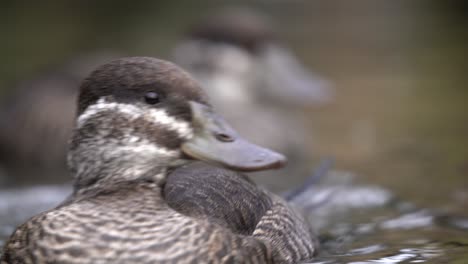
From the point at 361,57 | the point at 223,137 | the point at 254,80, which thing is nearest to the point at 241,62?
the point at 254,80

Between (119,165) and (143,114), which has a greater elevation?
(143,114)

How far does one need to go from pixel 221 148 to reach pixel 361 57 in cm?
957

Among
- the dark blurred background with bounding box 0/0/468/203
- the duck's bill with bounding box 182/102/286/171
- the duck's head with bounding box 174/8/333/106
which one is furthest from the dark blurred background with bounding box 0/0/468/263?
the duck's bill with bounding box 182/102/286/171

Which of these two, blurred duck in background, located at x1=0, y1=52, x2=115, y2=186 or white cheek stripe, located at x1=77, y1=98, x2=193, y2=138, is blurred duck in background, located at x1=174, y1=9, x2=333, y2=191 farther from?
white cheek stripe, located at x1=77, y1=98, x2=193, y2=138

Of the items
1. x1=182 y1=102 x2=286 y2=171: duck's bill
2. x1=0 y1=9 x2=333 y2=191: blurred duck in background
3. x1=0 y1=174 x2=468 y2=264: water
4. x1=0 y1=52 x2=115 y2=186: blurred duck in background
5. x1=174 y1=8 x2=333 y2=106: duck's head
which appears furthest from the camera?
x1=174 y1=8 x2=333 y2=106: duck's head

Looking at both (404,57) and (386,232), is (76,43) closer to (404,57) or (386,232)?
(404,57)

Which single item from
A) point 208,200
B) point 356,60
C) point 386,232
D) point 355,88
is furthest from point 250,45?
point 208,200

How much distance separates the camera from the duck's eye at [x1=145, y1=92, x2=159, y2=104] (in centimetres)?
355

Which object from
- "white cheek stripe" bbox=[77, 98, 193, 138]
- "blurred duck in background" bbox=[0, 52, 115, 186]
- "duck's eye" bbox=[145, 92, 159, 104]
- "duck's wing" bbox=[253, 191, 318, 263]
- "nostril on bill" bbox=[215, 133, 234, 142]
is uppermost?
"blurred duck in background" bbox=[0, 52, 115, 186]

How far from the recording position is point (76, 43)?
13867mm

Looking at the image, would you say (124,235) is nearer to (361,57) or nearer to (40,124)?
(40,124)

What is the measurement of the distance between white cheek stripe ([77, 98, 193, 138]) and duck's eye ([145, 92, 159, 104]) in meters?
0.03

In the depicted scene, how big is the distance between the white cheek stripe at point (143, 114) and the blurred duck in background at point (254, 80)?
409 centimetres

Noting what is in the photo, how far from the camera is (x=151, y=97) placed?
3549mm
